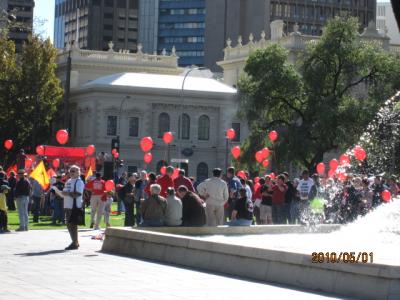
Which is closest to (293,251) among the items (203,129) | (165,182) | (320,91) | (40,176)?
(165,182)

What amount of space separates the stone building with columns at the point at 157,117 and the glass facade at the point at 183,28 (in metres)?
87.3

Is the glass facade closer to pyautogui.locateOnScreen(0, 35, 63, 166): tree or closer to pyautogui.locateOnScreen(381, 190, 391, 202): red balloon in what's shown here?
pyautogui.locateOnScreen(0, 35, 63, 166): tree

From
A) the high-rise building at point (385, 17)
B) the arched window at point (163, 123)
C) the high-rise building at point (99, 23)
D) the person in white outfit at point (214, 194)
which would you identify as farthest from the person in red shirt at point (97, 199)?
the high-rise building at point (99, 23)

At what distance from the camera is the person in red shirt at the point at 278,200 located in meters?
29.8

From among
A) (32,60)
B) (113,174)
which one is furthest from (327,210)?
(32,60)

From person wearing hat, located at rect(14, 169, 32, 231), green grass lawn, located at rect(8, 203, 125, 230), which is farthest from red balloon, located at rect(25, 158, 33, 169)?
person wearing hat, located at rect(14, 169, 32, 231)

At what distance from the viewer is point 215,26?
126625 millimetres

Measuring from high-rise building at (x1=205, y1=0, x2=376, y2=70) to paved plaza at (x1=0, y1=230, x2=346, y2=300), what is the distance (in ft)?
328

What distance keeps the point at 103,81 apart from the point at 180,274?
2747 inches

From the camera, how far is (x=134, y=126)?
278 ft

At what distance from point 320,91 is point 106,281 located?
45.5m

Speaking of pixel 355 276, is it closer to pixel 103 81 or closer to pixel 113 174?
pixel 113 174

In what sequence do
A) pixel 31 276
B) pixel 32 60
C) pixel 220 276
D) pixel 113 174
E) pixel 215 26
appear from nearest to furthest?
pixel 31 276 < pixel 220 276 < pixel 113 174 < pixel 32 60 < pixel 215 26

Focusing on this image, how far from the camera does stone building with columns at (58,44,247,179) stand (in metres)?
83.9
